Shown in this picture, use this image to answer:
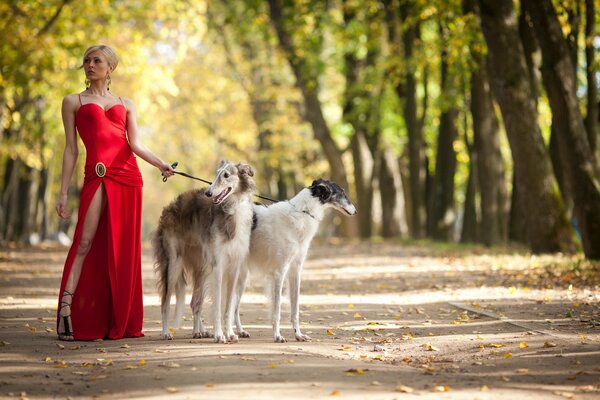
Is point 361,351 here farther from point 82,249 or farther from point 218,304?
point 82,249

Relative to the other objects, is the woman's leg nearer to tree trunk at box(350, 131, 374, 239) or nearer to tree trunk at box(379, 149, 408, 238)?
tree trunk at box(379, 149, 408, 238)

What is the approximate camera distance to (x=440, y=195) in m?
31.2

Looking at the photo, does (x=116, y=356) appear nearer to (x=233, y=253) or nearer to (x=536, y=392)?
(x=233, y=253)

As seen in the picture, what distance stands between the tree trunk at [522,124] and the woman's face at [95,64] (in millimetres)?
11622

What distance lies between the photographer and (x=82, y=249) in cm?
996

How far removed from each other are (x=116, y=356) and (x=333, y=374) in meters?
2.23

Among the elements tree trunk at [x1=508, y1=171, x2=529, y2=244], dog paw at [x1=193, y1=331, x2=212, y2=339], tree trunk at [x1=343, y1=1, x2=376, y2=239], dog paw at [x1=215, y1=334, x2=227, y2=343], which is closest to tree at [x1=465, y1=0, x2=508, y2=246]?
tree trunk at [x1=508, y1=171, x2=529, y2=244]

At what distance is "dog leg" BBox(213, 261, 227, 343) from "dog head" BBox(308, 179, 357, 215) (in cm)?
132

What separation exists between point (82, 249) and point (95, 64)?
1969mm

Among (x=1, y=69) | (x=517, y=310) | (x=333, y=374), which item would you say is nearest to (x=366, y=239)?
(x=1, y=69)

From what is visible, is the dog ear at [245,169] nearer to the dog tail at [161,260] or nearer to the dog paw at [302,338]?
the dog tail at [161,260]

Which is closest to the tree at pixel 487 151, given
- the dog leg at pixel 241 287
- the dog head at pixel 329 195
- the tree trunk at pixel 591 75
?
the tree trunk at pixel 591 75

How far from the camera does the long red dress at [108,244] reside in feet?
32.5

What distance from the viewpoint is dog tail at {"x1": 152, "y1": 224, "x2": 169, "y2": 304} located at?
33.8ft
